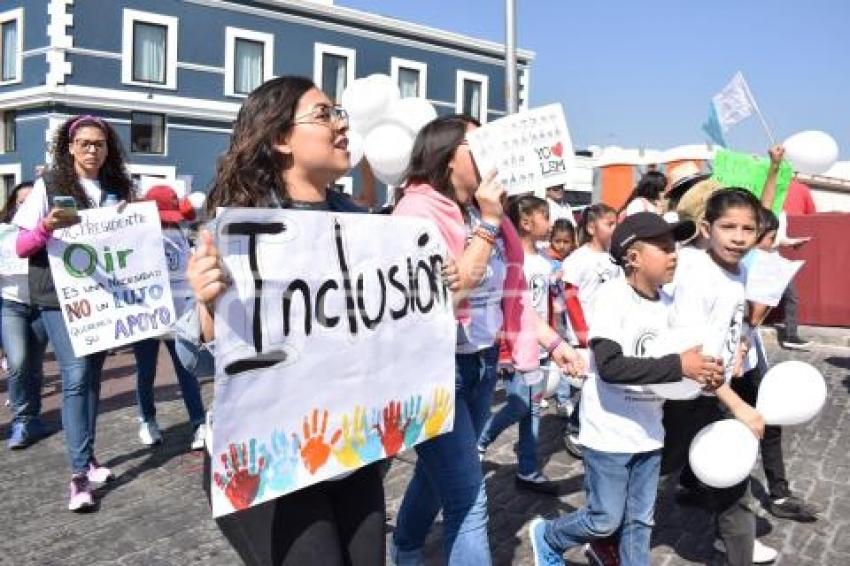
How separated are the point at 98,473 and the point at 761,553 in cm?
353

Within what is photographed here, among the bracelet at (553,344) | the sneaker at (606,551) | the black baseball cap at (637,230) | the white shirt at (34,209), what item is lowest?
the sneaker at (606,551)

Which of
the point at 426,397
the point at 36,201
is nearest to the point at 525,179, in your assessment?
the point at 426,397

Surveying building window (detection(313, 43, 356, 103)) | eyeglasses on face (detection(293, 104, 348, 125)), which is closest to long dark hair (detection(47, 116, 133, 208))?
eyeglasses on face (detection(293, 104, 348, 125))

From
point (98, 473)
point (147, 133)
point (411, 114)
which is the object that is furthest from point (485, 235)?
point (147, 133)

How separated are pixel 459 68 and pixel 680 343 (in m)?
30.4

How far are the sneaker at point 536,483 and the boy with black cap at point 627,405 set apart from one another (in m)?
1.38

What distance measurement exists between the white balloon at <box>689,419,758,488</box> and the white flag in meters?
2.60

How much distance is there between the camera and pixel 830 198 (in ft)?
55.4

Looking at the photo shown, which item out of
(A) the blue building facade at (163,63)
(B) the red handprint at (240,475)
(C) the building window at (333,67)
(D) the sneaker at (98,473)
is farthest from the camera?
(C) the building window at (333,67)

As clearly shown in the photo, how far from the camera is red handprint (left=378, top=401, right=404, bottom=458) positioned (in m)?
2.10

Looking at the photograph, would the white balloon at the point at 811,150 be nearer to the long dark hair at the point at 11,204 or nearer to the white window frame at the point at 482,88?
the long dark hair at the point at 11,204

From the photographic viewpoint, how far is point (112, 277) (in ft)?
13.9

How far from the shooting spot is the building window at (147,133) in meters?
24.0

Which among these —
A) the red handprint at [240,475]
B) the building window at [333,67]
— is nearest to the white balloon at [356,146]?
the red handprint at [240,475]
